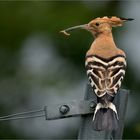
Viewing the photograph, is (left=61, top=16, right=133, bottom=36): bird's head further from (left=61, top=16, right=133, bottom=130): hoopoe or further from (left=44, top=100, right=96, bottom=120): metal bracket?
(left=44, top=100, right=96, bottom=120): metal bracket

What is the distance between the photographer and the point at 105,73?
195 inches

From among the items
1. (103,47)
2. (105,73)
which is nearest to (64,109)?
(105,73)

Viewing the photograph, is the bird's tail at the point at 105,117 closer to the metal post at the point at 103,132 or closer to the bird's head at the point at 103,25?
the metal post at the point at 103,132

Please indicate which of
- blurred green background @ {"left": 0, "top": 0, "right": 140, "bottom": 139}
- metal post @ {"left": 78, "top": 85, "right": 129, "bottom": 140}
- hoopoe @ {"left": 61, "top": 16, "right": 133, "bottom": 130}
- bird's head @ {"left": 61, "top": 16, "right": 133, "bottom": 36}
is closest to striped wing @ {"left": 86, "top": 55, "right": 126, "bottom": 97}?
hoopoe @ {"left": 61, "top": 16, "right": 133, "bottom": 130}

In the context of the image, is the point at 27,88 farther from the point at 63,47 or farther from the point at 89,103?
the point at 89,103

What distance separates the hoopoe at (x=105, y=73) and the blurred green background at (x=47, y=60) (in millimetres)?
1916

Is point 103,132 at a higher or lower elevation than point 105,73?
lower

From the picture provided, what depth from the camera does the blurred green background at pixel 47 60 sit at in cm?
789

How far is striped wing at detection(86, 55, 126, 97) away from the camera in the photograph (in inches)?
187

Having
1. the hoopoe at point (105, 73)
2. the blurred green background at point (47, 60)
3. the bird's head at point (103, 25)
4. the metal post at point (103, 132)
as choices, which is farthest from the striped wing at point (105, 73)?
the blurred green background at point (47, 60)

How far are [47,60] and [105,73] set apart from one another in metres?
3.43

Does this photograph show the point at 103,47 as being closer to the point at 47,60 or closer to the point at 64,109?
the point at 64,109

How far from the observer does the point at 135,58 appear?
27.0 ft

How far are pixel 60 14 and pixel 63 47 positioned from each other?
1.10ft
